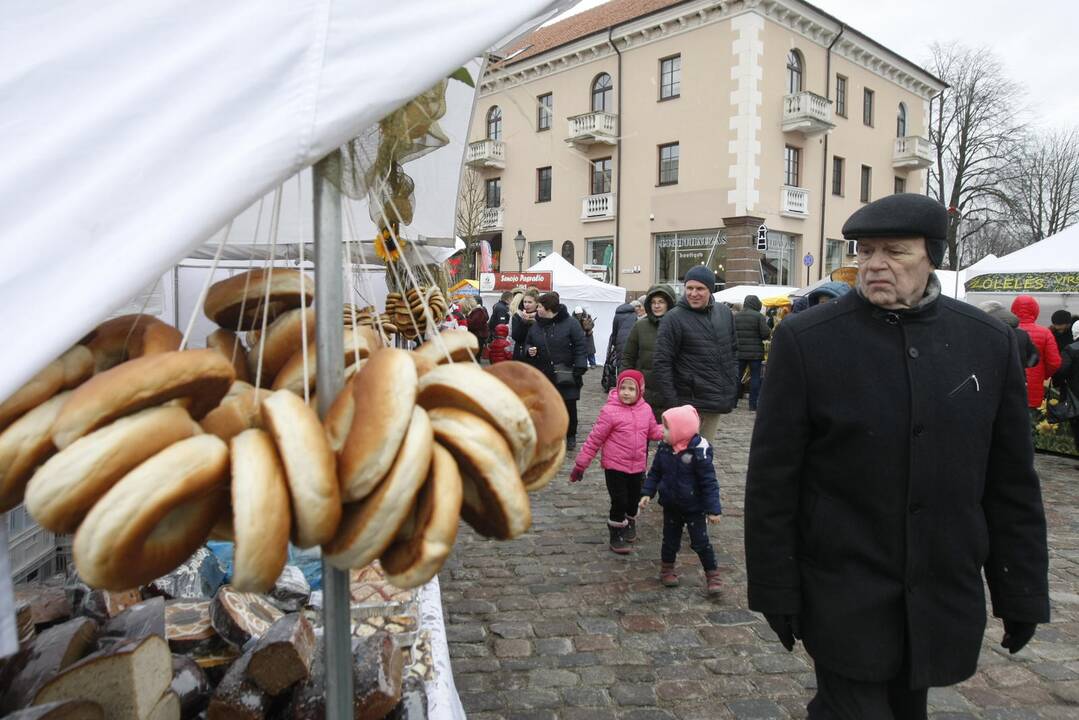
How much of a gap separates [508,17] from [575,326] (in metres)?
7.25

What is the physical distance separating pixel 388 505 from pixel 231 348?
45 centimetres

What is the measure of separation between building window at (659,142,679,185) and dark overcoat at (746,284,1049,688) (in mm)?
23695

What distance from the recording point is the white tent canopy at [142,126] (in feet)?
2.69

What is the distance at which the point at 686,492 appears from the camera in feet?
14.6

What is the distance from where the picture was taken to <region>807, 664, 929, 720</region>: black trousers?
209 centimetres

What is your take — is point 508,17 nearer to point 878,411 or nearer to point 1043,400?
point 878,411

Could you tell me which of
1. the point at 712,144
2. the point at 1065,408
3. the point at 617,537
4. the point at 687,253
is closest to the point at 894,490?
the point at 617,537

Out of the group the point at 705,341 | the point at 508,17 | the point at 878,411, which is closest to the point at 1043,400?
the point at 705,341

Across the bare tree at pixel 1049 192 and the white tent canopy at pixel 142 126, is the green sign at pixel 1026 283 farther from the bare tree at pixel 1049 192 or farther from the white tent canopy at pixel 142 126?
the bare tree at pixel 1049 192

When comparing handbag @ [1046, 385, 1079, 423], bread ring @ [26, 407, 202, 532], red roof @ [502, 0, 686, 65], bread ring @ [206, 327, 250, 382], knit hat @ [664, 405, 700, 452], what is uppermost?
red roof @ [502, 0, 686, 65]

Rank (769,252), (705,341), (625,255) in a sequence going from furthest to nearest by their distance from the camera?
(625,255)
(769,252)
(705,341)

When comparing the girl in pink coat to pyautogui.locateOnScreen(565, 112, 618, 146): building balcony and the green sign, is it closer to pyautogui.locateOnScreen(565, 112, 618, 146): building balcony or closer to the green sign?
the green sign

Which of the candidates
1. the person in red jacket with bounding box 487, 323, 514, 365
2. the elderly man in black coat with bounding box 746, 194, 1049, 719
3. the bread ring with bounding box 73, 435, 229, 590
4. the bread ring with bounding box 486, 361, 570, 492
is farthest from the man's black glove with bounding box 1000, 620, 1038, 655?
the person in red jacket with bounding box 487, 323, 514, 365

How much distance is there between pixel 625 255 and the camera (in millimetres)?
26953
